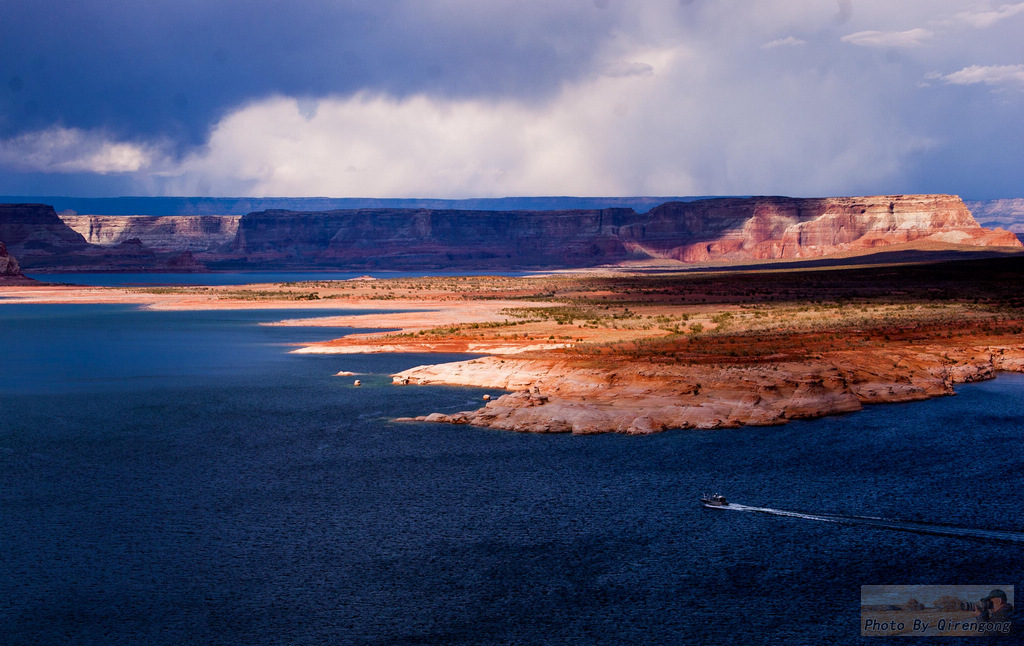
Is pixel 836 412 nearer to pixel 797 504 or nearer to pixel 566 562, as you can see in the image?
pixel 797 504

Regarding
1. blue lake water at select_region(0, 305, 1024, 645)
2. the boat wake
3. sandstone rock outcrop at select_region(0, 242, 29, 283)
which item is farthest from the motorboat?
sandstone rock outcrop at select_region(0, 242, 29, 283)

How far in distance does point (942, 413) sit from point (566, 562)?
19127 millimetres

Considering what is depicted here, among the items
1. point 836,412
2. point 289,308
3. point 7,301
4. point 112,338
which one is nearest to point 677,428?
point 836,412

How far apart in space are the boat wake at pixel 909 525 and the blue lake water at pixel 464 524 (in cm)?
25

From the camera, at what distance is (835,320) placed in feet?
191

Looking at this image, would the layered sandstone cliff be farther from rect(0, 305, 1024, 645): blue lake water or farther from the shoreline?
rect(0, 305, 1024, 645): blue lake water

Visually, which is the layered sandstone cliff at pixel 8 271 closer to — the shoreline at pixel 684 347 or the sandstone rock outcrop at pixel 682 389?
the shoreline at pixel 684 347

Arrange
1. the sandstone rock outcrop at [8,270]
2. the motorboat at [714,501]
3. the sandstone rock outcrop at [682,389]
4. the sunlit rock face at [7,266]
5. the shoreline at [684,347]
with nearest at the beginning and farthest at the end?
1. the motorboat at [714,501]
2. the sandstone rock outcrop at [682,389]
3. the shoreline at [684,347]
4. the sandstone rock outcrop at [8,270]
5. the sunlit rock face at [7,266]

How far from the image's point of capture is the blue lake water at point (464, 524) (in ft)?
49.5

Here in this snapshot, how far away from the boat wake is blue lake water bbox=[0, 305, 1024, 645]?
0.82 ft

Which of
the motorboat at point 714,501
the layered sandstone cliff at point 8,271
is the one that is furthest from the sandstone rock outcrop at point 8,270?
the motorboat at point 714,501

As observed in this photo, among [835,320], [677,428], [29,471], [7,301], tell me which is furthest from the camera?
[7,301]

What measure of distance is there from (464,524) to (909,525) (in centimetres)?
930

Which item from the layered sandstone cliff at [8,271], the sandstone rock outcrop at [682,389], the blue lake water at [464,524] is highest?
the layered sandstone cliff at [8,271]
